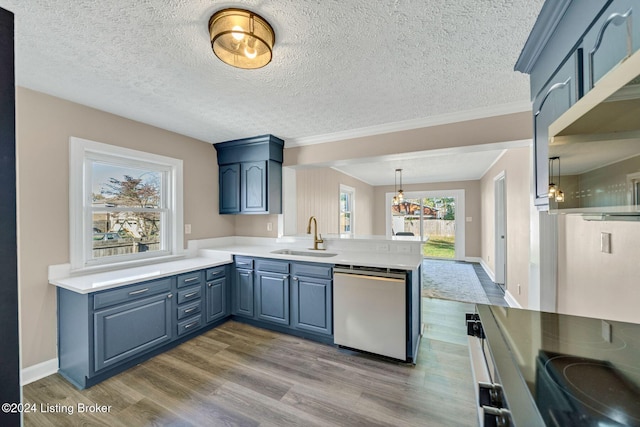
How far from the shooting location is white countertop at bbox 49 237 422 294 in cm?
215

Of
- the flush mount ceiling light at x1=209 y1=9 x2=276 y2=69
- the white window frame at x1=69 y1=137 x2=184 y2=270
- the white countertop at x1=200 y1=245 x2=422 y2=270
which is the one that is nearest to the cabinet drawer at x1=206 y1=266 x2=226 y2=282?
the white countertop at x1=200 y1=245 x2=422 y2=270

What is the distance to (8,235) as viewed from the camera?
99cm

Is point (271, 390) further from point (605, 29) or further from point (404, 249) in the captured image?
point (605, 29)

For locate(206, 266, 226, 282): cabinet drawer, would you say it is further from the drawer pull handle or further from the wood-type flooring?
the wood-type flooring

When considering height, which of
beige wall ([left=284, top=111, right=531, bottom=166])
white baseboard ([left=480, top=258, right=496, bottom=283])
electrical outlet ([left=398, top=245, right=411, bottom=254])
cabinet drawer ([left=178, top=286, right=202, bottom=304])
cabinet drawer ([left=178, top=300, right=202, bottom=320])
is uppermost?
beige wall ([left=284, top=111, right=531, bottom=166])

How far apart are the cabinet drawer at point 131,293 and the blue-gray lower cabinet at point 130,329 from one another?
0.05 metres

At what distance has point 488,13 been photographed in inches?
51.3

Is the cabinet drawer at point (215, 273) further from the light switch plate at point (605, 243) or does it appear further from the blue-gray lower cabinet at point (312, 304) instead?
the light switch plate at point (605, 243)

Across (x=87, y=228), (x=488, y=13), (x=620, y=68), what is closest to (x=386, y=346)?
(x=620, y=68)

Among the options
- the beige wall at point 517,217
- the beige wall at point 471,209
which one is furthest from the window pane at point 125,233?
the beige wall at point 471,209

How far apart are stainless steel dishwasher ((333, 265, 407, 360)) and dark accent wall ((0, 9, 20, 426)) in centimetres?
203

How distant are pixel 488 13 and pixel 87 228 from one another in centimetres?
343

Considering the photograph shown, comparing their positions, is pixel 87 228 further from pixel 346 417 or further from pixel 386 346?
pixel 386 346

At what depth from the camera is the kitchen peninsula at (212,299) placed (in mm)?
2033
